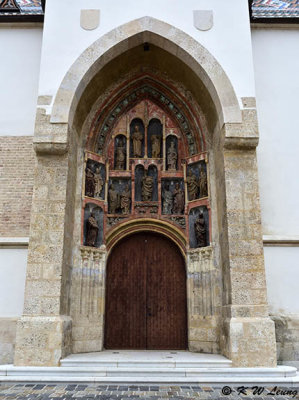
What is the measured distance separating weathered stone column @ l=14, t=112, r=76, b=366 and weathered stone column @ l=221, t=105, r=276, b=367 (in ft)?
9.72

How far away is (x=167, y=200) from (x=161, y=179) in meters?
0.51

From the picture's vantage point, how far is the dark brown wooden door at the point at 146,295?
798cm

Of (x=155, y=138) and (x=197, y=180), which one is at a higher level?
(x=155, y=138)

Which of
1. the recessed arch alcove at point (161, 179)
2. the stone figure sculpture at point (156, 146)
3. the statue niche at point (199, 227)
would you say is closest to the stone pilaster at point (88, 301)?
the recessed arch alcove at point (161, 179)

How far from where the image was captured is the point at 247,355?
20.6 feet

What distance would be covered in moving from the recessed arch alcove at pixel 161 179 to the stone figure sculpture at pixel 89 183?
0.14ft

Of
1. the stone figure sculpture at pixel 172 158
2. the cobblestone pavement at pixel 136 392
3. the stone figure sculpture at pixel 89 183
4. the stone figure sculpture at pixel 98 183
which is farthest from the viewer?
the stone figure sculpture at pixel 172 158

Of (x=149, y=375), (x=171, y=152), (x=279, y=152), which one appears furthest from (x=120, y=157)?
(x=149, y=375)

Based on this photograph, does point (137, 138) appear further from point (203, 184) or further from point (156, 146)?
point (203, 184)

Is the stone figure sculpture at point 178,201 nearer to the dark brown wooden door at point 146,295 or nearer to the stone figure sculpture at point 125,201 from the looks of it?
the dark brown wooden door at point 146,295

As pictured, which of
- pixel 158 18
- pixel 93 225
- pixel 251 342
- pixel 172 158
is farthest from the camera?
pixel 172 158

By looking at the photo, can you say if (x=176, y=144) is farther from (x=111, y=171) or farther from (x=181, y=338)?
(x=181, y=338)

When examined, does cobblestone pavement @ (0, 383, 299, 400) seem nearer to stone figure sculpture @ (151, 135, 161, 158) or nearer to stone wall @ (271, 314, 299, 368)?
stone wall @ (271, 314, 299, 368)

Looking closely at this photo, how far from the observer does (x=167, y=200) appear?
867 centimetres
